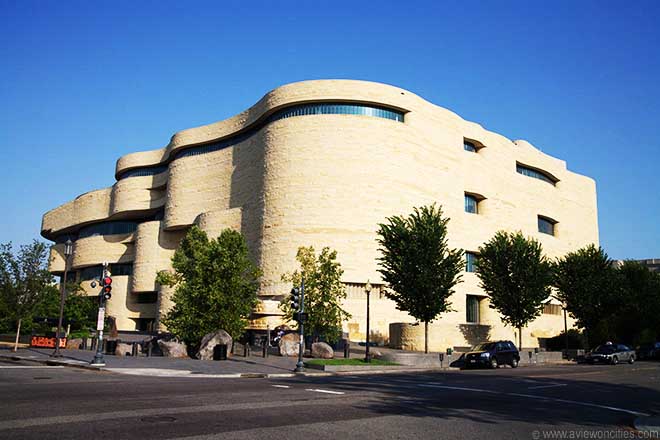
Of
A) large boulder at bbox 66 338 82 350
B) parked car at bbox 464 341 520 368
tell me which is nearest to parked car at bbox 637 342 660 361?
parked car at bbox 464 341 520 368

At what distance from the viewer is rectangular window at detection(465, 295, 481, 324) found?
205ft

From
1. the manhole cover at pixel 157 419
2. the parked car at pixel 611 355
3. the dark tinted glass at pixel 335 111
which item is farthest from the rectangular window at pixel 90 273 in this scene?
the manhole cover at pixel 157 419

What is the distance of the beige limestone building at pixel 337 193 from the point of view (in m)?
54.8

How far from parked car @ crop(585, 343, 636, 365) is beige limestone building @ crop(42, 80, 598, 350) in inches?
413

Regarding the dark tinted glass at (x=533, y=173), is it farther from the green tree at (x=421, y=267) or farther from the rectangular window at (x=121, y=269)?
the rectangular window at (x=121, y=269)

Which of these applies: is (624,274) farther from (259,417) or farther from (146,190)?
(146,190)

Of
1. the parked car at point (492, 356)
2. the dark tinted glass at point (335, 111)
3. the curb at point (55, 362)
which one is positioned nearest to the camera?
the curb at point (55, 362)

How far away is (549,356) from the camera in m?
42.1

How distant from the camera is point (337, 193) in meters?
55.2

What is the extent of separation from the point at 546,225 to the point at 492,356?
5716cm

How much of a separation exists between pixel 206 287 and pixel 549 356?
1085 inches

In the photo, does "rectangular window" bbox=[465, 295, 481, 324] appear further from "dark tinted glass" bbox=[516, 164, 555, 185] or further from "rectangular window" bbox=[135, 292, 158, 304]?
"rectangular window" bbox=[135, 292, 158, 304]

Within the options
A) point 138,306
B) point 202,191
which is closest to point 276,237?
point 202,191

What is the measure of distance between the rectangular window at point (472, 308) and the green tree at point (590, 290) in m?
11.6
